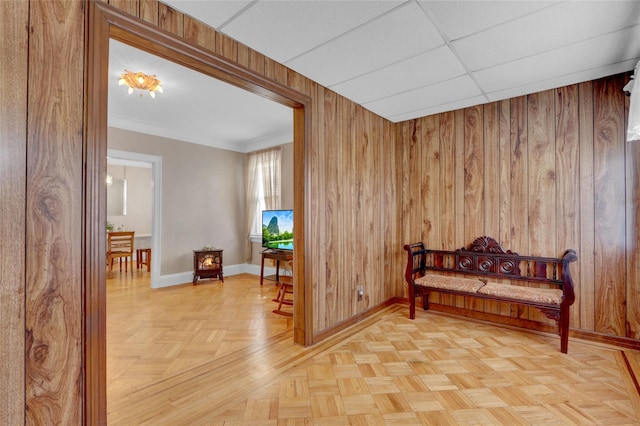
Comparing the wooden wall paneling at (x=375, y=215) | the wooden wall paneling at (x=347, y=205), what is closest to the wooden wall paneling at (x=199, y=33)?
the wooden wall paneling at (x=347, y=205)

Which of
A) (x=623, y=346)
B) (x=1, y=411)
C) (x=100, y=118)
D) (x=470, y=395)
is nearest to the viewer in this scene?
(x=1, y=411)

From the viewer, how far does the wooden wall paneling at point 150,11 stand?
163 cm

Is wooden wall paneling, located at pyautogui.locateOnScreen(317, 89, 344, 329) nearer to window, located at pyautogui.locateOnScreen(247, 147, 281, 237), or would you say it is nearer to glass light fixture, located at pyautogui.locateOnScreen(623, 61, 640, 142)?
glass light fixture, located at pyautogui.locateOnScreen(623, 61, 640, 142)

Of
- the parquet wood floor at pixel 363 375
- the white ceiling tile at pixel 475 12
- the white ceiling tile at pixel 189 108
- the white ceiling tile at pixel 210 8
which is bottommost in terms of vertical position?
the parquet wood floor at pixel 363 375

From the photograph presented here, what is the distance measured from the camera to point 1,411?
1.21m

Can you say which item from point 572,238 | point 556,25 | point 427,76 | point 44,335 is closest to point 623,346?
point 572,238

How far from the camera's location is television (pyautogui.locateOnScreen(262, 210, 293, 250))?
503 centimetres

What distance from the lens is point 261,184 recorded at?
19.1 ft

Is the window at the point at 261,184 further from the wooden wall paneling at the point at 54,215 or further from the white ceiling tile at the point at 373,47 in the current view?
the wooden wall paneling at the point at 54,215

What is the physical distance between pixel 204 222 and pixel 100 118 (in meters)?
4.19

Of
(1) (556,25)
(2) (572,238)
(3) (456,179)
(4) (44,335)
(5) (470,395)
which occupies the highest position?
(1) (556,25)

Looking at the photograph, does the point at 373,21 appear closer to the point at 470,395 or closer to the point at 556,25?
the point at 556,25

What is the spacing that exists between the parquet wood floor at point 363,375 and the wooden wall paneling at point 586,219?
30cm

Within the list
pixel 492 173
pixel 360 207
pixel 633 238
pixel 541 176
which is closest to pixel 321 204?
pixel 360 207
